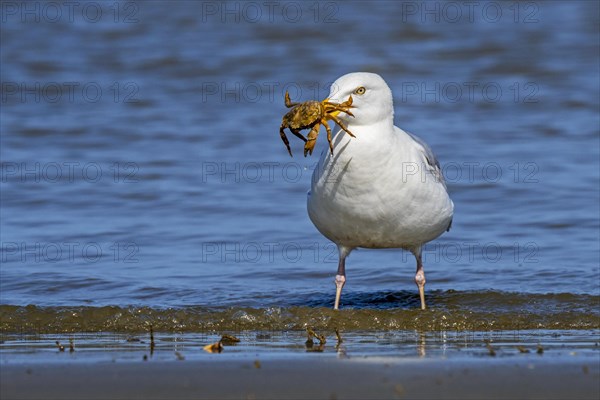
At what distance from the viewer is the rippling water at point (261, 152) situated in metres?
9.64

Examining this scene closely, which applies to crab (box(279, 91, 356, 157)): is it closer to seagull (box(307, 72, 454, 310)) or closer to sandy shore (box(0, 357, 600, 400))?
seagull (box(307, 72, 454, 310))

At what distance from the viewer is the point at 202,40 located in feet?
74.5

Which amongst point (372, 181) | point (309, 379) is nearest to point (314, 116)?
point (372, 181)

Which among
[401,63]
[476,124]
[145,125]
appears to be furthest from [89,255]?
[401,63]

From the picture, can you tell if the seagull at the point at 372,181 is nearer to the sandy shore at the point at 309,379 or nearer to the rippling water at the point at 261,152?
the rippling water at the point at 261,152

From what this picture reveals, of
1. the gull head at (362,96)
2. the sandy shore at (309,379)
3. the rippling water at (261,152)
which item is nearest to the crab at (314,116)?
the gull head at (362,96)

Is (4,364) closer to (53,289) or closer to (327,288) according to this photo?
(53,289)

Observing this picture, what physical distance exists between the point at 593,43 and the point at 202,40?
7.68m

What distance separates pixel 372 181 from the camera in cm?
784

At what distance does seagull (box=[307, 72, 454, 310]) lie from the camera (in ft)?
25.4

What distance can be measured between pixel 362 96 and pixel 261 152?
6.97 metres

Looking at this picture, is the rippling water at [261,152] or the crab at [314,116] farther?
the rippling water at [261,152]

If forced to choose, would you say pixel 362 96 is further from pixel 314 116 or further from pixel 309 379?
pixel 309 379

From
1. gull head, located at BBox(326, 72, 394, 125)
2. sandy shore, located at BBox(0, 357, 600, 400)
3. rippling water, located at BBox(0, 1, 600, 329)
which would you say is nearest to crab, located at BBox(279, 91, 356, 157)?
gull head, located at BBox(326, 72, 394, 125)
